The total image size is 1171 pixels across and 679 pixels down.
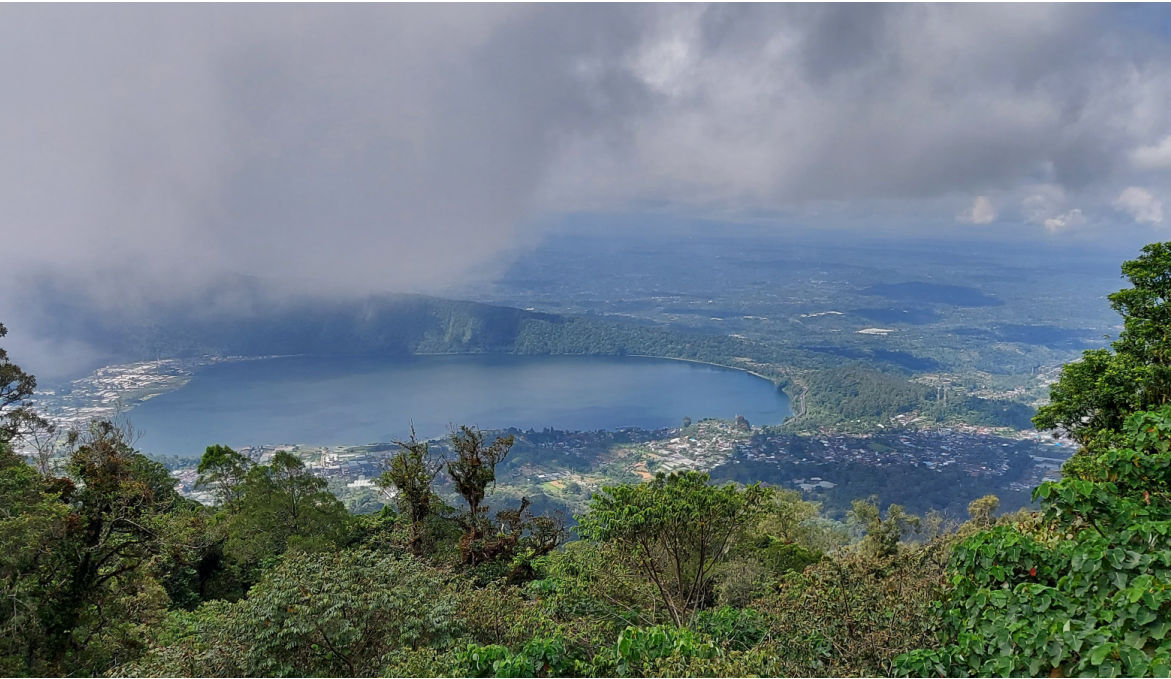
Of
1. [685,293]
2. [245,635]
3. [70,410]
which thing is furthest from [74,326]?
[685,293]

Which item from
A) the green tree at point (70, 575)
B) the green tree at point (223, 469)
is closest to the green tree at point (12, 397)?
Answer: the green tree at point (223, 469)

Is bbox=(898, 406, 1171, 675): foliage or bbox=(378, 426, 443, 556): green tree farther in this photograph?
bbox=(378, 426, 443, 556): green tree

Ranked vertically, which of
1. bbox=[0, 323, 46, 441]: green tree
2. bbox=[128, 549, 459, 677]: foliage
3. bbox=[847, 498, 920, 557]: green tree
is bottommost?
bbox=[847, 498, 920, 557]: green tree

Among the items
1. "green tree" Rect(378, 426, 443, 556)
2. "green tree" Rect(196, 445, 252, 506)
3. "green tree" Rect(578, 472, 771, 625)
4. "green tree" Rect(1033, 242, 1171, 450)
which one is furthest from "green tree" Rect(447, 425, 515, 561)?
"green tree" Rect(1033, 242, 1171, 450)

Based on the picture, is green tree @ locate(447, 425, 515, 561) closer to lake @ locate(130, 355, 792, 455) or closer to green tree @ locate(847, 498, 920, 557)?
green tree @ locate(847, 498, 920, 557)

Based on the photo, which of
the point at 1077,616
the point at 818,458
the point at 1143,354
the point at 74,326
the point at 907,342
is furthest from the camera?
the point at 907,342

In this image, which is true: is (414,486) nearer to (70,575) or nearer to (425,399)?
(70,575)

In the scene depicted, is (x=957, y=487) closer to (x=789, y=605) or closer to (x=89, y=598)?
(x=789, y=605)
